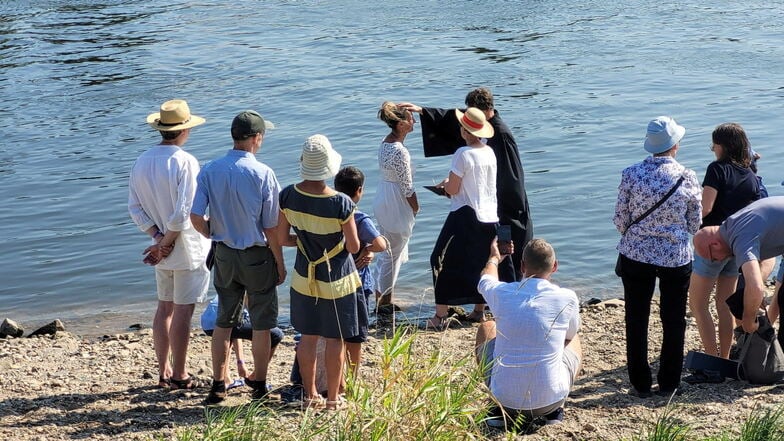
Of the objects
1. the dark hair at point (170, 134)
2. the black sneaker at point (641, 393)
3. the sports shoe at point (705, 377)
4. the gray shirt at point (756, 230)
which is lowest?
the black sneaker at point (641, 393)

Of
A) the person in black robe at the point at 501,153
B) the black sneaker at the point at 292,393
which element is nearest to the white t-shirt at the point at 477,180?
the person in black robe at the point at 501,153

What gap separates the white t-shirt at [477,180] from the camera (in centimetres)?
793

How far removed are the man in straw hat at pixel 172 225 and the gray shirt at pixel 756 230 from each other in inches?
134

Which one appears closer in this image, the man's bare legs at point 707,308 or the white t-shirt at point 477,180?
the man's bare legs at point 707,308

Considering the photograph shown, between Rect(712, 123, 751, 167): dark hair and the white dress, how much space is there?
8.19ft

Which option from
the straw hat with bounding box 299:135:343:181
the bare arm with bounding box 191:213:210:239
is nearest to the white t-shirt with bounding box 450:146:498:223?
the straw hat with bounding box 299:135:343:181

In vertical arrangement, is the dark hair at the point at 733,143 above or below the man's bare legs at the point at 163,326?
above

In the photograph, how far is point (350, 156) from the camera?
51.0 ft

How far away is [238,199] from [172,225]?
0.59 m

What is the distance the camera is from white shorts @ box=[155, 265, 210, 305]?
278 inches

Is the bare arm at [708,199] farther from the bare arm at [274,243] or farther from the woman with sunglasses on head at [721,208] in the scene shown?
the bare arm at [274,243]

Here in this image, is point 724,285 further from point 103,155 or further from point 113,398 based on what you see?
point 103,155

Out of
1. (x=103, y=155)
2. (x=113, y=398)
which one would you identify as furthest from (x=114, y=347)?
(x=103, y=155)

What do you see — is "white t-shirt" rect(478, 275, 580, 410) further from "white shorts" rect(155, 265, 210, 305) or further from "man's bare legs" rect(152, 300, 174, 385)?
"man's bare legs" rect(152, 300, 174, 385)
